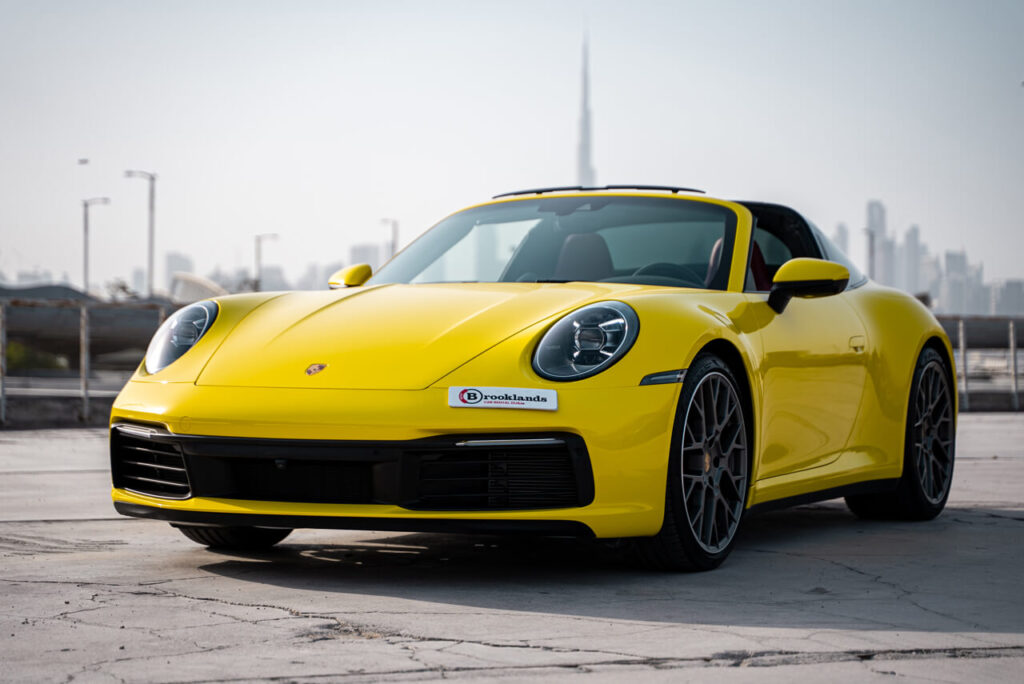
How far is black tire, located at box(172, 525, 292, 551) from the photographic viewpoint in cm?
497

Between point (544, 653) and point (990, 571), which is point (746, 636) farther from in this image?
point (990, 571)

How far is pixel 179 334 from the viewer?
4867 mm

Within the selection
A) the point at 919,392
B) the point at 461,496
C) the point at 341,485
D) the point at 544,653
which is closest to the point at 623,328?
the point at 461,496

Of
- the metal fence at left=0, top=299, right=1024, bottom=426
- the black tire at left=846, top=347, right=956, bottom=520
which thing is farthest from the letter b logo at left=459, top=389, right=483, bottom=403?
the metal fence at left=0, top=299, right=1024, bottom=426

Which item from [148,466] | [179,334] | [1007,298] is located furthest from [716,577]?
[1007,298]

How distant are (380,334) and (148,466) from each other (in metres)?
0.89

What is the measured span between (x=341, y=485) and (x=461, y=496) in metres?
0.37

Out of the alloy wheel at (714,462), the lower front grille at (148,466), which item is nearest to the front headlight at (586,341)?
the alloy wheel at (714,462)

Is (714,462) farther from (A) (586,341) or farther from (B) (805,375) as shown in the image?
(B) (805,375)

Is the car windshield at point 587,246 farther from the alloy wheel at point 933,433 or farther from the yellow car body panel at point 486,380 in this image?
the alloy wheel at point 933,433

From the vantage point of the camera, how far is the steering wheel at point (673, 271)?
5297 millimetres

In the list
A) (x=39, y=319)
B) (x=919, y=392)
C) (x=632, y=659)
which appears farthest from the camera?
(x=39, y=319)

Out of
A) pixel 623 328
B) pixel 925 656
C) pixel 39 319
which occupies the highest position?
pixel 623 328

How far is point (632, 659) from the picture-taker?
3.15 meters
